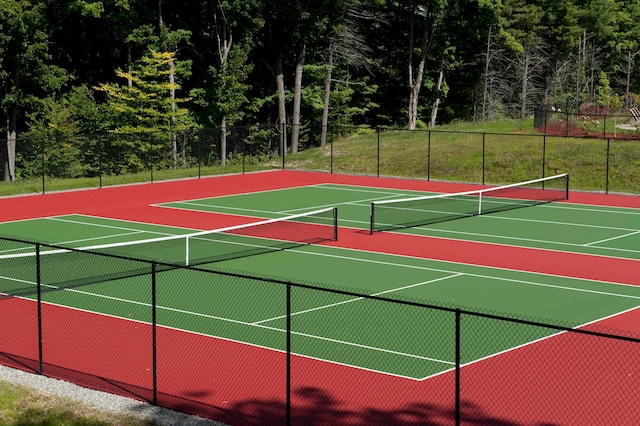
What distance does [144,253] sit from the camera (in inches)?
1041

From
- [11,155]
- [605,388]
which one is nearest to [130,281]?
[605,388]

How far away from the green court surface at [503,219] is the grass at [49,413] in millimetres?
17987

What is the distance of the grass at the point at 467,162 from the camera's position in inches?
1750

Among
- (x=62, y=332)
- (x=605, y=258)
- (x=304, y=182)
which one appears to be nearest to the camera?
(x=62, y=332)

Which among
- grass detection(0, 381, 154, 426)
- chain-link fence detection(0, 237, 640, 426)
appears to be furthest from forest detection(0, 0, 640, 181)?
grass detection(0, 381, 154, 426)

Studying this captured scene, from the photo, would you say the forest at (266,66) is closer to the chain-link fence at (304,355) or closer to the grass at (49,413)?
the chain-link fence at (304,355)

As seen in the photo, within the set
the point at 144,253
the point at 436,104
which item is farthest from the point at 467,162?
the point at 436,104

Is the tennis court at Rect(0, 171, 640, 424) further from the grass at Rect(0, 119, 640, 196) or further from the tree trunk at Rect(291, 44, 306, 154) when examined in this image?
the tree trunk at Rect(291, 44, 306, 154)

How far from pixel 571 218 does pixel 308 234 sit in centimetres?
1017

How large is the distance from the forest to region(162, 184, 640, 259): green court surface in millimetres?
9211

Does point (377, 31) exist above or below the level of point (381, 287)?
above

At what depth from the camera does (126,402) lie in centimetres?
1440

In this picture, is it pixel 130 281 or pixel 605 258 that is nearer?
pixel 130 281

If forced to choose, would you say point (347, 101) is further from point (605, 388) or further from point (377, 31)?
point (605, 388)
